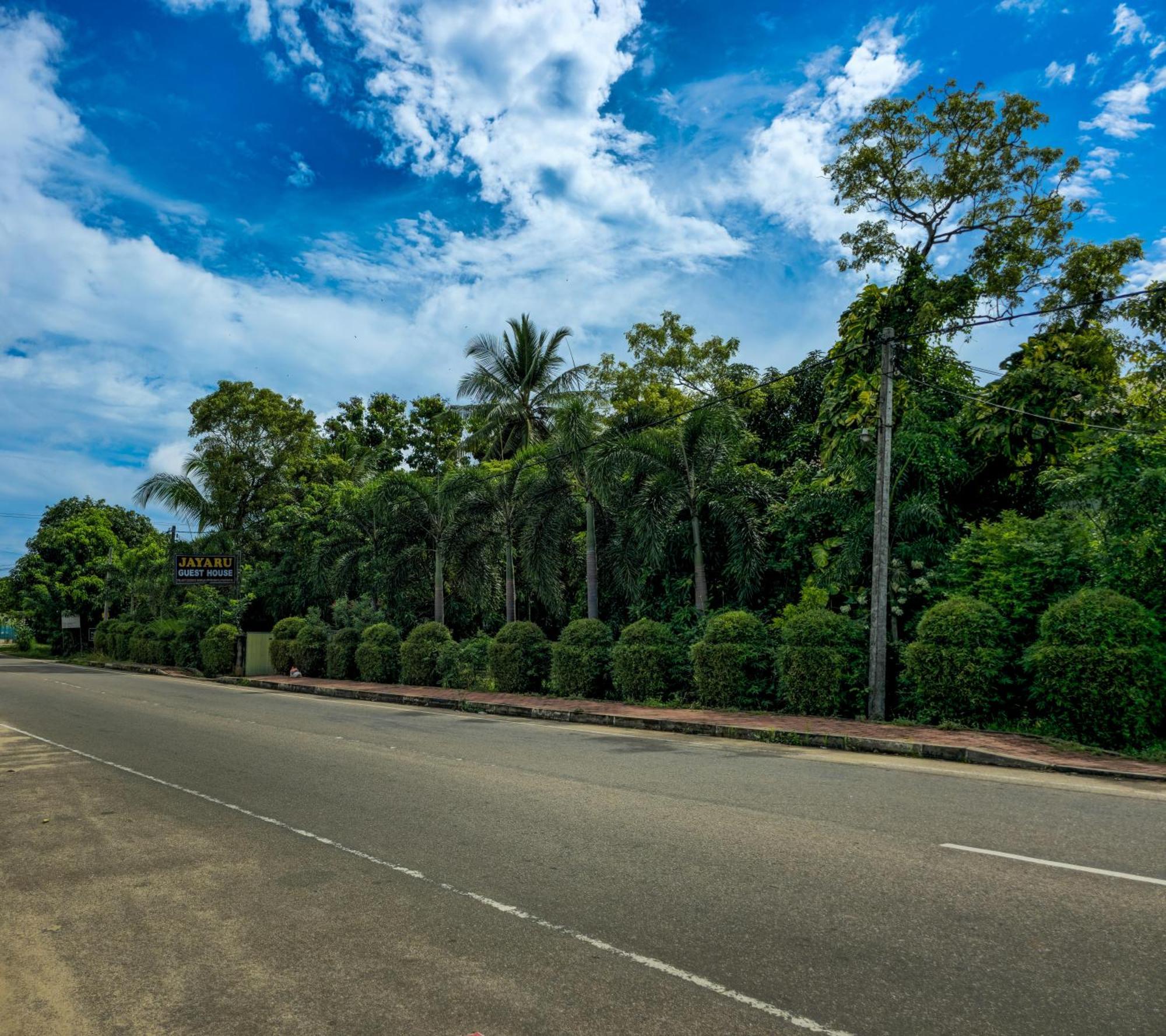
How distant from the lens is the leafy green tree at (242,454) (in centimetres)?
3697

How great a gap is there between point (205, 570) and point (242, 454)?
6.41 meters

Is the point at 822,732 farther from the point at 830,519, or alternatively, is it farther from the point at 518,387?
the point at 518,387

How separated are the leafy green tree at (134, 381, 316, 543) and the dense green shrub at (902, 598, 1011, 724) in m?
31.0

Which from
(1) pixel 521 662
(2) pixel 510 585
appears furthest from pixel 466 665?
(2) pixel 510 585

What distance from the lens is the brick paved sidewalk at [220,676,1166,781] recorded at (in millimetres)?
10227

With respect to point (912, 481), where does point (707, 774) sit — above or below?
below

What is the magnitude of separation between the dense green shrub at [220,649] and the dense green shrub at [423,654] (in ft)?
38.3

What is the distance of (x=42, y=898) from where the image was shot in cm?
536

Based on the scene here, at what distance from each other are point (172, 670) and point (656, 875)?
113ft

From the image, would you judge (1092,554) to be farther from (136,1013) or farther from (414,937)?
(136,1013)

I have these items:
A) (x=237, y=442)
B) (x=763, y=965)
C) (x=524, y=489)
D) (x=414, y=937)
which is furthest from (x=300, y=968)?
(x=237, y=442)

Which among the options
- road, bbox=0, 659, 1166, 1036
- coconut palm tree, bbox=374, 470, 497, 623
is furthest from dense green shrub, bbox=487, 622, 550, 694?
road, bbox=0, 659, 1166, 1036

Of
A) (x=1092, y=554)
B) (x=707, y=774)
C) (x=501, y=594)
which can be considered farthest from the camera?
(x=501, y=594)

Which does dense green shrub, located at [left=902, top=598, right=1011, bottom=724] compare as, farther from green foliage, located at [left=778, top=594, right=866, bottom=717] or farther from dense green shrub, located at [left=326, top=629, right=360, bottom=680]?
dense green shrub, located at [left=326, top=629, right=360, bottom=680]
